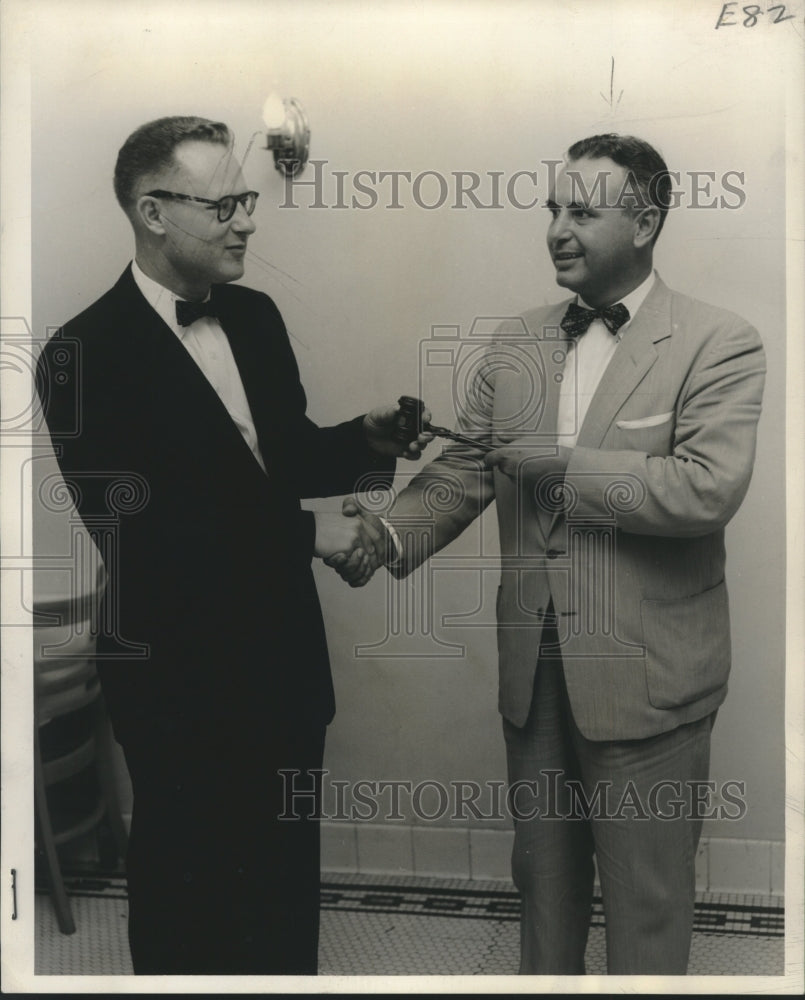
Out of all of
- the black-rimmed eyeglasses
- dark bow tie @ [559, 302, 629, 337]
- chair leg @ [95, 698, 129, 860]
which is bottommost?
chair leg @ [95, 698, 129, 860]

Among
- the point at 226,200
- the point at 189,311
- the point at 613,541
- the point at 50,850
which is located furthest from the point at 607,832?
the point at 226,200

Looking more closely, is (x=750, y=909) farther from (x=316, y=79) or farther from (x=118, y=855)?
(x=316, y=79)

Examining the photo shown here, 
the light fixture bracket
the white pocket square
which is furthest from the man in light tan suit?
the light fixture bracket

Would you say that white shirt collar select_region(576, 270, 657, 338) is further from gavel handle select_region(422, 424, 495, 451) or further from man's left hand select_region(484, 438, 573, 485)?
gavel handle select_region(422, 424, 495, 451)

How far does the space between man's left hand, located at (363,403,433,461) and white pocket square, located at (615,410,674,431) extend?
1.66 ft

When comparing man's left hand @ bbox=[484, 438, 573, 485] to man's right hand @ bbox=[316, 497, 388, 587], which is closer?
man's left hand @ bbox=[484, 438, 573, 485]

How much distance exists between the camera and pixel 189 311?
404 cm

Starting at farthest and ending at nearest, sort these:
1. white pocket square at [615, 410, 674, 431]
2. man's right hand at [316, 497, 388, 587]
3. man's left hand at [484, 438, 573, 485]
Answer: man's right hand at [316, 497, 388, 587]
man's left hand at [484, 438, 573, 485]
white pocket square at [615, 410, 674, 431]

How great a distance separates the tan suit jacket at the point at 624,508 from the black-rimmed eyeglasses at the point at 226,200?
29.0 inches

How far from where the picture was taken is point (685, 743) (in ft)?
13.2

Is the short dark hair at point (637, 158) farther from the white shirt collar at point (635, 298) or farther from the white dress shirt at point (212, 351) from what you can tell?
the white dress shirt at point (212, 351)

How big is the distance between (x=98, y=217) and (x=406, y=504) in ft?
3.59

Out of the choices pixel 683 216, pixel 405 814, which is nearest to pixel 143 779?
pixel 405 814

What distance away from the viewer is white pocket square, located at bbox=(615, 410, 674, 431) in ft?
12.8
